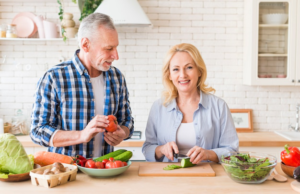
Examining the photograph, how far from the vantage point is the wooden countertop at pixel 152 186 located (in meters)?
1.65

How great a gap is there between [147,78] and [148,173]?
2.34m

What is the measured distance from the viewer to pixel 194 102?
8.25ft

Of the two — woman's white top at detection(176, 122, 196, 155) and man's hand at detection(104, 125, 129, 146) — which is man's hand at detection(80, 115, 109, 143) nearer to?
man's hand at detection(104, 125, 129, 146)

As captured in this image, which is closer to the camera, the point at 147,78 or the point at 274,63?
the point at 274,63

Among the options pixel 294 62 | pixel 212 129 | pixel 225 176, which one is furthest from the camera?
pixel 294 62

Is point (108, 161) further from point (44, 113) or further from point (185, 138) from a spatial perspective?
point (185, 138)

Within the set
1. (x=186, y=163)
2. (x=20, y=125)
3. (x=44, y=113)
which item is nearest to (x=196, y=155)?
(x=186, y=163)

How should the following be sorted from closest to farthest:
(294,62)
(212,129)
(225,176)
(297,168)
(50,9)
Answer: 1. (297,168)
2. (225,176)
3. (212,129)
4. (294,62)
5. (50,9)

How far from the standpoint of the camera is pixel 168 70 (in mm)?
2551

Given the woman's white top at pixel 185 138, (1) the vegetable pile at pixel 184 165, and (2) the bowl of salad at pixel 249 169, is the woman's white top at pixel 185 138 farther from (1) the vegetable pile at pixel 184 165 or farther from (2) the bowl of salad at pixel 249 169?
(2) the bowl of salad at pixel 249 169

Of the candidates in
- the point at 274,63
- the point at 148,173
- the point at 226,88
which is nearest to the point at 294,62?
the point at 274,63

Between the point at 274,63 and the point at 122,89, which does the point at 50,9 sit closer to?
the point at 122,89

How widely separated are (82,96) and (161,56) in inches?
80.1

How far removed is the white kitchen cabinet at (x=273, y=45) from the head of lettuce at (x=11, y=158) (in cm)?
279
